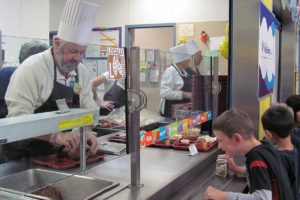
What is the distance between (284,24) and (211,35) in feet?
2.83

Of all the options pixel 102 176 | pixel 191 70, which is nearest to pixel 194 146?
pixel 191 70

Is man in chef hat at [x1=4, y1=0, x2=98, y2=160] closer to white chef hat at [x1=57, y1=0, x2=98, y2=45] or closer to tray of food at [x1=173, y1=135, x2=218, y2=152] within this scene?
white chef hat at [x1=57, y1=0, x2=98, y2=45]

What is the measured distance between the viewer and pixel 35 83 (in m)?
1.22

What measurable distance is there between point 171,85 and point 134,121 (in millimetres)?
616

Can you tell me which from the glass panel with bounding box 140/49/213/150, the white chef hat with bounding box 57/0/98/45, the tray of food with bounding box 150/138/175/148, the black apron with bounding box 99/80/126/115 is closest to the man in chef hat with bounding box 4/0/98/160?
the white chef hat with bounding box 57/0/98/45

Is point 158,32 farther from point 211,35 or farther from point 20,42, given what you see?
point 20,42

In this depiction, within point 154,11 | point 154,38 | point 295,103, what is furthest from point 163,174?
point 154,38

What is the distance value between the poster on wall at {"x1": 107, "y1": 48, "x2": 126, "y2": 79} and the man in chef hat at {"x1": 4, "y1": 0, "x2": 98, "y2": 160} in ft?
0.32

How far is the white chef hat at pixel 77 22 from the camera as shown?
1.24 meters

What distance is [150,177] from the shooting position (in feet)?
4.79

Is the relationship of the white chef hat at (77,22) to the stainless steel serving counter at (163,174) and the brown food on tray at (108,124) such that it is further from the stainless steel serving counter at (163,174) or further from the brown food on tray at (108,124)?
the stainless steel serving counter at (163,174)

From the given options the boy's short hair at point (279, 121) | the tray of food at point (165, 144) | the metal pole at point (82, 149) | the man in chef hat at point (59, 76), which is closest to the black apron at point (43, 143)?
the man in chef hat at point (59, 76)

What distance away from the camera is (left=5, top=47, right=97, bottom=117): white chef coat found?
1.14 meters

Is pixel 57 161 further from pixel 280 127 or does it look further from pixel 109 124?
pixel 280 127
